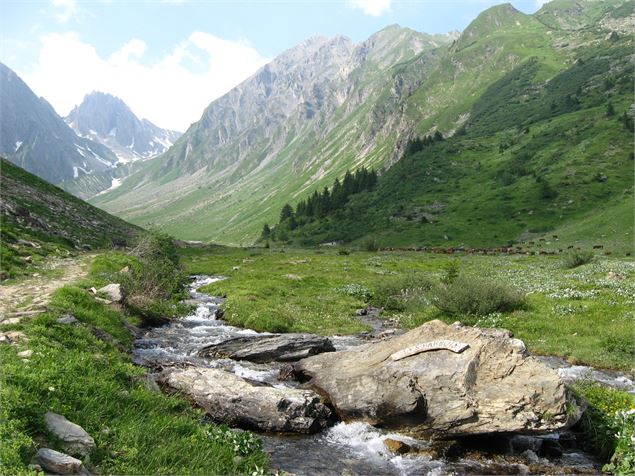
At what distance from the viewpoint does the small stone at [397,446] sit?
40.0ft

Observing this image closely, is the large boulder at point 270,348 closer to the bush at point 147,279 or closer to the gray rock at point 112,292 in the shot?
the gray rock at point 112,292

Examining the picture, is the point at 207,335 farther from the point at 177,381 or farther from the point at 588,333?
the point at 588,333

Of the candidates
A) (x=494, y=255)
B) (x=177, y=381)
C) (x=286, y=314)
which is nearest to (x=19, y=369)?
(x=177, y=381)

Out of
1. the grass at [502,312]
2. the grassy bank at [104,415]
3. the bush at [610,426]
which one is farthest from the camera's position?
the grass at [502,312]

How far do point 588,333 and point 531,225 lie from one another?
8799 centimetres

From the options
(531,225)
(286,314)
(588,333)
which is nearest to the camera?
(588,333)

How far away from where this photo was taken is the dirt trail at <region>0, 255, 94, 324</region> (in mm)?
16519

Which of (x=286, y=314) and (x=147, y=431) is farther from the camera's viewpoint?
(x=286, y=314)

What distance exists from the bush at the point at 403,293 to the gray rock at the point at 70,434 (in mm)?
24785

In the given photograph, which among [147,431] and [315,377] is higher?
[147,431]

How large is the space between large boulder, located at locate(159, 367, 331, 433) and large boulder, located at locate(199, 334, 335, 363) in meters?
4.96

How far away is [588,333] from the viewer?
22.3m

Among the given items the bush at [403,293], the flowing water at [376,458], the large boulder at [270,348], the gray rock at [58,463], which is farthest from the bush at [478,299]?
the gray rock at [58,463]

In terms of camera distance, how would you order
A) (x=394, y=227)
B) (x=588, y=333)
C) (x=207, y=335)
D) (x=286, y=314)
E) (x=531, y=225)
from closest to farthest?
(x=588, y=333)
(x=207, y=335)
(x=286, y=314)
(x=531, y=225)
(x=394, y=227)
